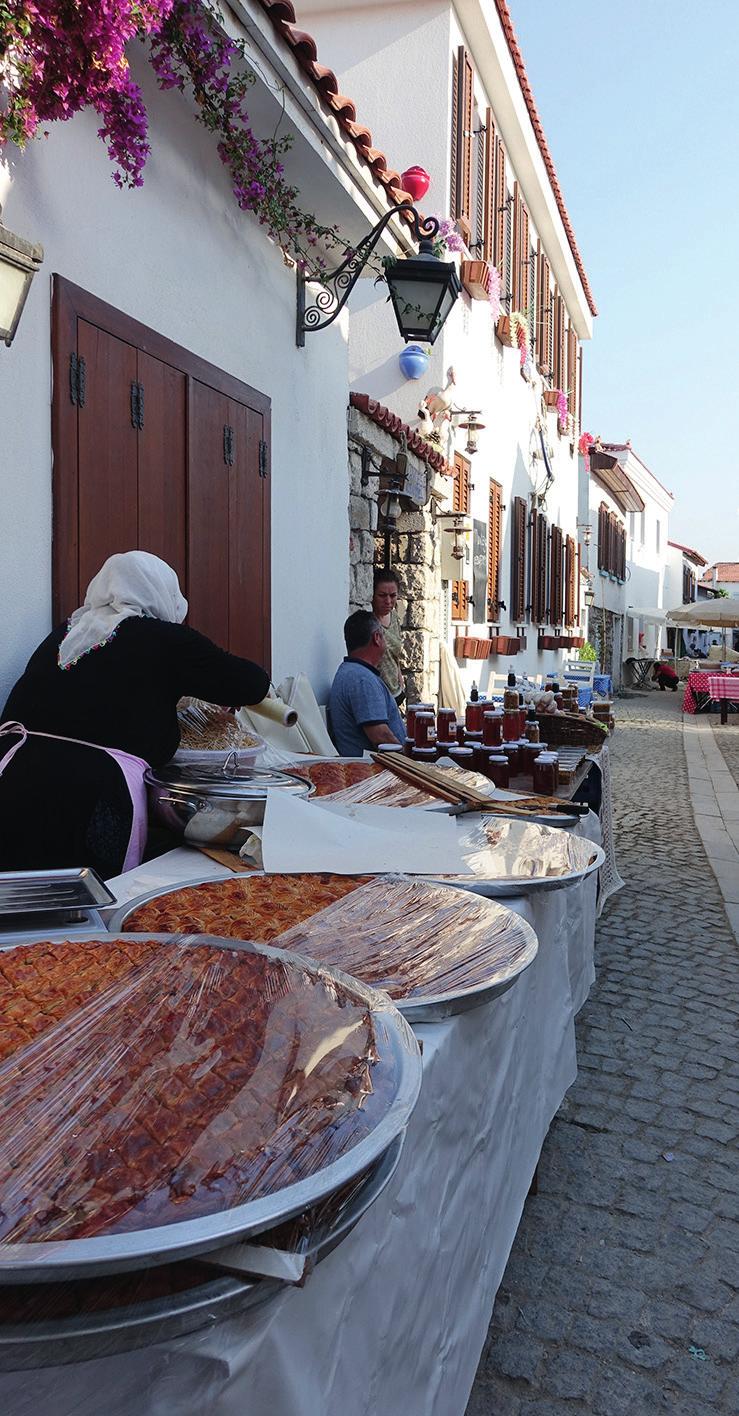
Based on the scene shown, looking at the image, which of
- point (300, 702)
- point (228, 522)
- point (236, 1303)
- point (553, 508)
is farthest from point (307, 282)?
point (553, 508)

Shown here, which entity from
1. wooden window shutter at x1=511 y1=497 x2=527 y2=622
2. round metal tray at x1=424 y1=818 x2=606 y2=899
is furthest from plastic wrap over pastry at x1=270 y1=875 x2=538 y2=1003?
wooden window shutter at x1=511 y1=497 x2=527 y2=622

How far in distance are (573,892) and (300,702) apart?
2721 millimetres

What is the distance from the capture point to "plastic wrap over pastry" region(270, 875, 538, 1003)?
1502mm

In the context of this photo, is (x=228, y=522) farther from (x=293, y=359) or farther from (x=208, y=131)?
(x=208, y=131)

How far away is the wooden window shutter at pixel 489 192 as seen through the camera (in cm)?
1048

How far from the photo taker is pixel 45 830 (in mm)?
2684

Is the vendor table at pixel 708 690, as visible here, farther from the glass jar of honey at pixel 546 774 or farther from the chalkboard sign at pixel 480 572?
the glass jar of honey at pixel 546 774

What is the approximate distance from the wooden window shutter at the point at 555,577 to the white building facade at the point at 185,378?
1053 centimetres

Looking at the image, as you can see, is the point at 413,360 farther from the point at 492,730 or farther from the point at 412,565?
the point at 492,730

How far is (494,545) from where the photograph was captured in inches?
466

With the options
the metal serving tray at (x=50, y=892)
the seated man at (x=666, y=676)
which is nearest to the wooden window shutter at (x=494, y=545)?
the metal serving tray at (x=50, y=892)

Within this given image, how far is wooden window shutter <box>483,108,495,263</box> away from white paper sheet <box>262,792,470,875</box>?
9546 mm

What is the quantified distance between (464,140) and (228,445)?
653 cm

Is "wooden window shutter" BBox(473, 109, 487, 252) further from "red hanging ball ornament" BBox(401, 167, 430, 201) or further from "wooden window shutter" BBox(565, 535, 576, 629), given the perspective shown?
"wooden window shutter" BBox(565, 535, 576, 629)
